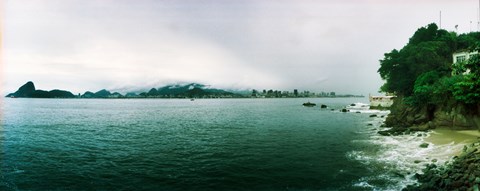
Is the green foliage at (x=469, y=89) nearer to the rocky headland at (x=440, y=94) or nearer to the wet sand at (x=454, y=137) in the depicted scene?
the rocky headland at (x=440, y=94)

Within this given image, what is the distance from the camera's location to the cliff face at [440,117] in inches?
1432

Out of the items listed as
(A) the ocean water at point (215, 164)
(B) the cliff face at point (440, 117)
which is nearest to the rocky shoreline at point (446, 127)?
(B) the cliff face at point (440, 117)

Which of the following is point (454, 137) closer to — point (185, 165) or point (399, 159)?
point (399, 159)

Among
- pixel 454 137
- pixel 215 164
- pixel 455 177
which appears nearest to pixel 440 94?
pixel 454 137

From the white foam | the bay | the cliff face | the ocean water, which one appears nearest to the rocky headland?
the cliff face

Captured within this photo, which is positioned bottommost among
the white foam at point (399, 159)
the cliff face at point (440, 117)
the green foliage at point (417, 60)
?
the white foam at point (399, 159)

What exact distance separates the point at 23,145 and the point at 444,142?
5054 cm

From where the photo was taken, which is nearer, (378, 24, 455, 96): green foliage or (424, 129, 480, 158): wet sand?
(424, 129, 480, 158): wet sand

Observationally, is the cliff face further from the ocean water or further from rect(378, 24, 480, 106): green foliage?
the ocean water

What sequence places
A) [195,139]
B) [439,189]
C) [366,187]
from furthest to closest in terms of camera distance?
[195,139], [366,187], [439,189]

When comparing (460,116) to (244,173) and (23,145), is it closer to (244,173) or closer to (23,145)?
(244,173)

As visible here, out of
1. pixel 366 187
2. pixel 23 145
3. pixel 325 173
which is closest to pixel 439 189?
pixel 366 187

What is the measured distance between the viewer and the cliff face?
36375mm

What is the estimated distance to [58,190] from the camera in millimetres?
19203
